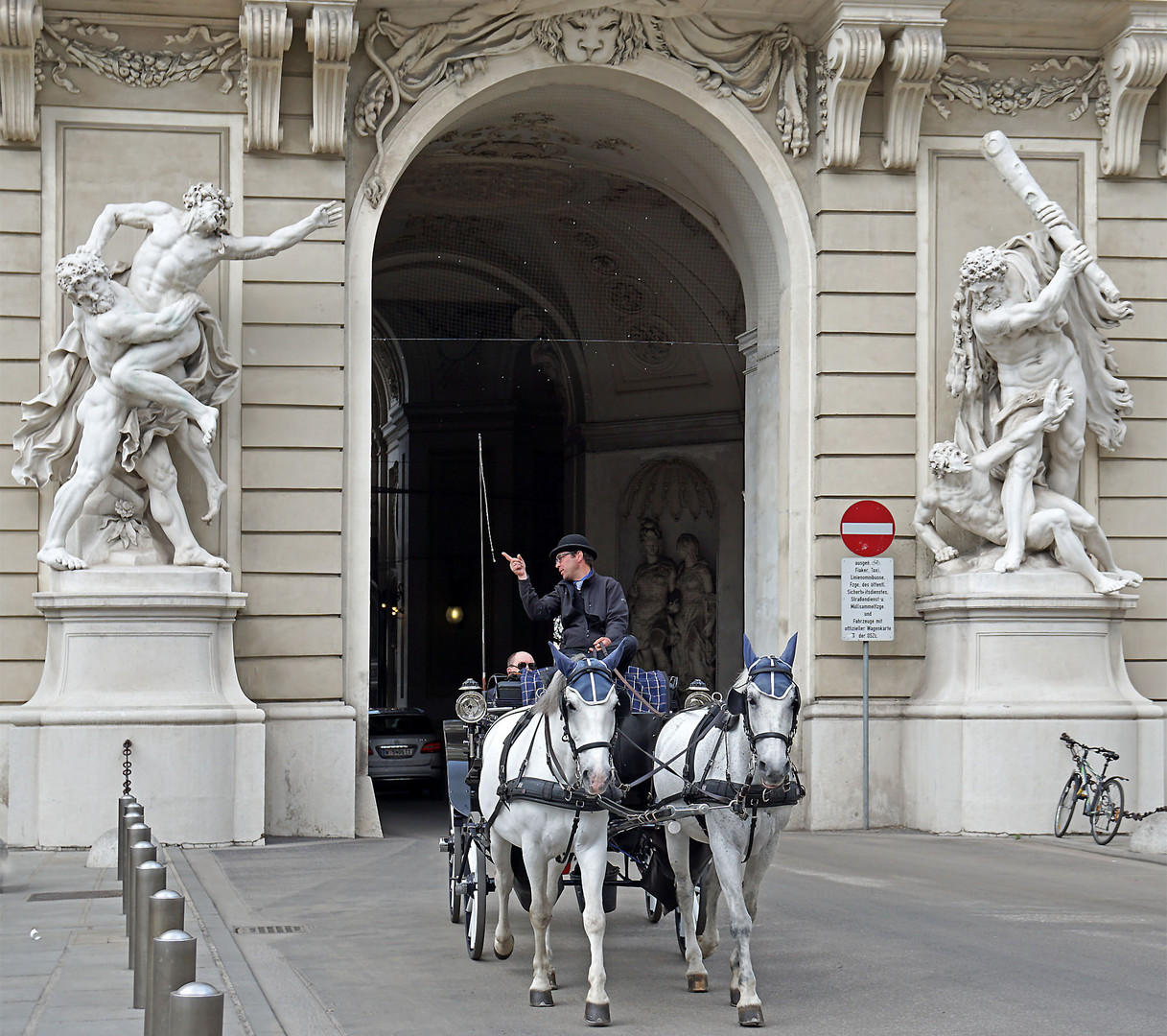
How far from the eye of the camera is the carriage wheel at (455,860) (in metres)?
10.4

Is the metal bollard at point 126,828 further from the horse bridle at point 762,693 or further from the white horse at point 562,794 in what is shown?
the horse bridle at point 762,693

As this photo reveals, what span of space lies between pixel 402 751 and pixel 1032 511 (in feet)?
34.3

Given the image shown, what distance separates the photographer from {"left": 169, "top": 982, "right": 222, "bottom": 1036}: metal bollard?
476 centimetres

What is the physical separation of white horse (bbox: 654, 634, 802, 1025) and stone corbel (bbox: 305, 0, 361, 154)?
31.8 ft

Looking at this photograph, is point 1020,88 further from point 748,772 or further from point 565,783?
point 565,783

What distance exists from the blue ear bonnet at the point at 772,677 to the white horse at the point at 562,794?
69 cm

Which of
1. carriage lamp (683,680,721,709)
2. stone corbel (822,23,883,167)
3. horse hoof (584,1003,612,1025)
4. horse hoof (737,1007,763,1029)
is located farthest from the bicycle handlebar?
horse hoof (584,1003,612,1025)

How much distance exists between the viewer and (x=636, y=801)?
359 inches

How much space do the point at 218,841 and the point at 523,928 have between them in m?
5.37

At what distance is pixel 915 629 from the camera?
17391 millimetres

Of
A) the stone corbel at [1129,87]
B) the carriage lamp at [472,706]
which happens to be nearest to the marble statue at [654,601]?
the stone corbel at [1129,87]

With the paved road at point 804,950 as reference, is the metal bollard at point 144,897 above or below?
above

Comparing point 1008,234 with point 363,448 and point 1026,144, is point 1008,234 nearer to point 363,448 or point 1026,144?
point 1026,144

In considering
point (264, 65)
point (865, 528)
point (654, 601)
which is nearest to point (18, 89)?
point (264, 65)
